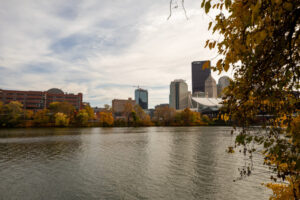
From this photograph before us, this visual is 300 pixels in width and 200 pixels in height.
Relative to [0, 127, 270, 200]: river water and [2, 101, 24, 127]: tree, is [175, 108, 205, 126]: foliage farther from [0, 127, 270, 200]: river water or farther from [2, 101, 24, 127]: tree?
[0, 127, 270, 200]: river water

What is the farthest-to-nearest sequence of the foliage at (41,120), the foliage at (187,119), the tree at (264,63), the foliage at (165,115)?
the foliage at (165,115) → the foliage at (187,119) → the foliage at (41,120) → the tree at (264,63)

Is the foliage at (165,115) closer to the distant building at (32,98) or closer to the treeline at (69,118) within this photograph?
the treeline at (69,118)

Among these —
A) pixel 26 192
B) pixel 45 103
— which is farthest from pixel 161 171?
pixel 45 103

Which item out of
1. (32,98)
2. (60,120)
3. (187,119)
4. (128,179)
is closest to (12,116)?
(60,120)

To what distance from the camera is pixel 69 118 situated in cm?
7038

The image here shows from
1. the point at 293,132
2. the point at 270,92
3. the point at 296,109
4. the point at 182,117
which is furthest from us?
the point at 182,117

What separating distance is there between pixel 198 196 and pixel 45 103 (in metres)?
117

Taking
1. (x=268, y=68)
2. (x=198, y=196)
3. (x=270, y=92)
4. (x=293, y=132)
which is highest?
(x=268, y=68)

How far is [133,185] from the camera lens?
32.4 ft

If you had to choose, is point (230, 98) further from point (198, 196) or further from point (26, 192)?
point (26, 192)

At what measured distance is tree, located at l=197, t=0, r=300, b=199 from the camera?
2240 millimetres

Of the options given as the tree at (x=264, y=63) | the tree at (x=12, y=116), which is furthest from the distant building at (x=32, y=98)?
the tree at (x=264, y=63)

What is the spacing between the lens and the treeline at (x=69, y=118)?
62250 millimetres

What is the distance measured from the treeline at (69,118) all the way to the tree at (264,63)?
226 ft
